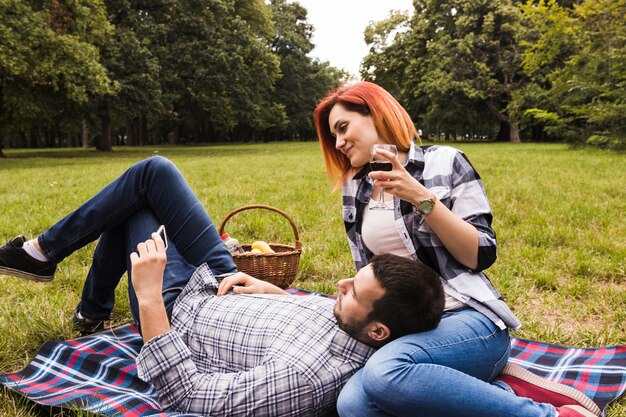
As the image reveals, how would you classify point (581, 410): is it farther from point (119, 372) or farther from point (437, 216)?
point (119, 372)

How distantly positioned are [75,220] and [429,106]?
3254 centimetres

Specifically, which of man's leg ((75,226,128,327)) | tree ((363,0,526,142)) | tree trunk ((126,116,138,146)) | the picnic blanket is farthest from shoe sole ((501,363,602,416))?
tree trunk ((126,116,138,146))

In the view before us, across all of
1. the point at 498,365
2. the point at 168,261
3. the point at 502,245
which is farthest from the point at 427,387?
the point at 502,245

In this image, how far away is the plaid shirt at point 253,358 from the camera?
2068mm

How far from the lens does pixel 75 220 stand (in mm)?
2982

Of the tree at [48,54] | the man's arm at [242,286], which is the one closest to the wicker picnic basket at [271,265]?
the man's arm at [242,286]

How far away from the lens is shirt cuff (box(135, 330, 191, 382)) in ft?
6.96

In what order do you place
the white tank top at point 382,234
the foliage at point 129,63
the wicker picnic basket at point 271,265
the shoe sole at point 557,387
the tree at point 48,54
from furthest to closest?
the foliage at point 129,63 → the tree at point 48,54 → the wicker picnic basket at point 271,265 → the white tank top at point 382,234 → the shoe sole at point 557,387

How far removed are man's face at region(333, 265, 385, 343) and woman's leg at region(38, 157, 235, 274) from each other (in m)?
0.91

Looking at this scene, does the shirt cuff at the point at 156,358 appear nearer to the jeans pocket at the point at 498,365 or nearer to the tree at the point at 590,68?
the jeans pocket at the point at 498,365

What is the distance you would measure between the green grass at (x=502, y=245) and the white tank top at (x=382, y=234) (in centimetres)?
122

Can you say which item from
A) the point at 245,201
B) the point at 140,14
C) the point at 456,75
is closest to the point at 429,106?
the point at 456,75

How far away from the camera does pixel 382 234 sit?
267cm

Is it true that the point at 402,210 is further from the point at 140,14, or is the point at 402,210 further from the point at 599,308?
the point at 140,14
